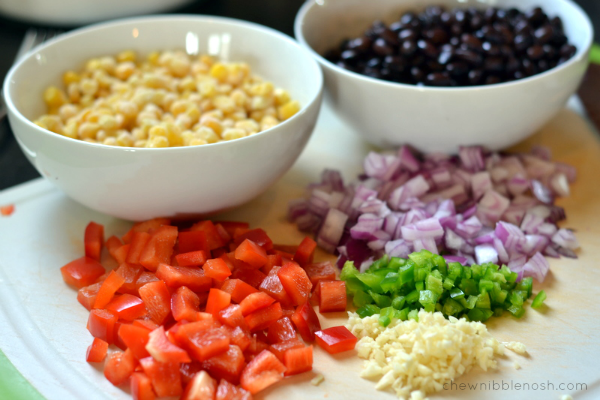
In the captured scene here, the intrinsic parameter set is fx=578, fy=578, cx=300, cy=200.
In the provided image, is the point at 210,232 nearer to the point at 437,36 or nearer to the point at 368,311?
the point at 368,311

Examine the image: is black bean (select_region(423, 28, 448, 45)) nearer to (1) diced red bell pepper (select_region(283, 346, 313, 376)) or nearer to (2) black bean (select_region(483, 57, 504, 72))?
(2) black bean (select_region(483, 57, 504, 72))

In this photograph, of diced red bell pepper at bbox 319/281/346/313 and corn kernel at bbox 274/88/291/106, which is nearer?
diced red bell pepper at bbox 319/281/346/313

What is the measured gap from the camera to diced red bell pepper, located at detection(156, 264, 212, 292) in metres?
1.37

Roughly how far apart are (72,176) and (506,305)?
1.13m

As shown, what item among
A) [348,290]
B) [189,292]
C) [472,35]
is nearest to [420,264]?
[348,290]

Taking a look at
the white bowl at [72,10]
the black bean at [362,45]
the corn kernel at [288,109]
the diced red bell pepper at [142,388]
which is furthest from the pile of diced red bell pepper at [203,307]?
the white bowl at [72,10]

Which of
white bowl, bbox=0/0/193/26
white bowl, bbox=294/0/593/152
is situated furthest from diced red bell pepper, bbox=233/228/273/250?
white bowl, bbox=0/0/193/26

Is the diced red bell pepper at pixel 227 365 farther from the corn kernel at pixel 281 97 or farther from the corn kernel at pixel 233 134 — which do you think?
the corn kernel at pixel 281 97

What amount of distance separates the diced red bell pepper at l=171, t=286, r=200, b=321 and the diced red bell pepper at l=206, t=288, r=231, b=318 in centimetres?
4

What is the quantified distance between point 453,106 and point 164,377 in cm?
111

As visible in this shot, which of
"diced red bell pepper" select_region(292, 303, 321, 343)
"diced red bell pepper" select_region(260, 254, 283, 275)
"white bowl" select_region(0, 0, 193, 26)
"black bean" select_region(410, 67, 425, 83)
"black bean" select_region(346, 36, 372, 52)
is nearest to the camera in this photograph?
"diced red bell pepper" select_region(292, 303, 321, 343)

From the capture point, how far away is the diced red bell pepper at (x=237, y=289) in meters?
1.35

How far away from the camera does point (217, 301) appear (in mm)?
1321

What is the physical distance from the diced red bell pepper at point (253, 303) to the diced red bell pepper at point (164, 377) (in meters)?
0.20
